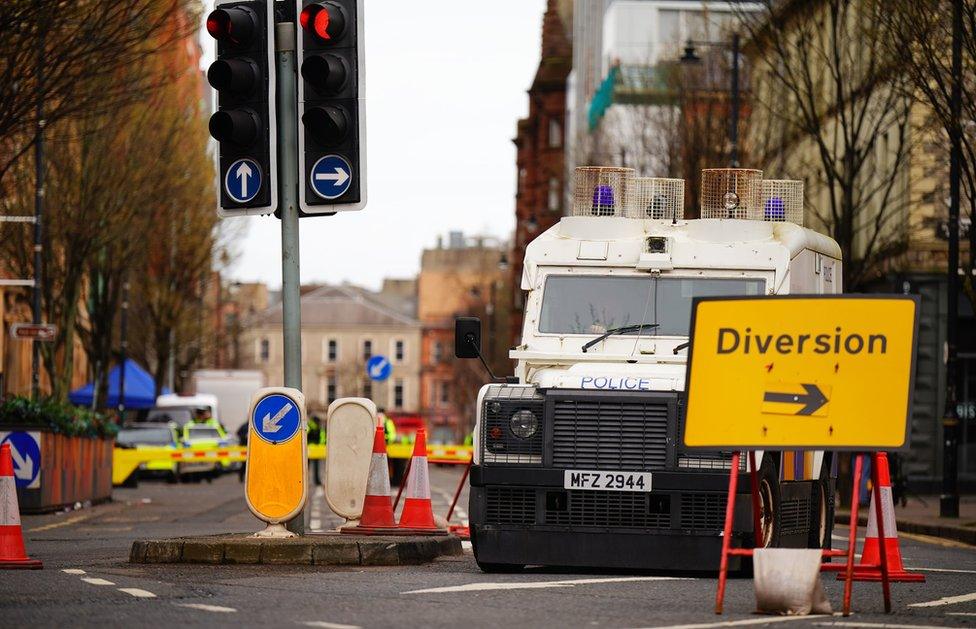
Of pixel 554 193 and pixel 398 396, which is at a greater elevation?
pixel 554 193

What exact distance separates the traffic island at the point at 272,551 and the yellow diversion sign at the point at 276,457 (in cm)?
30

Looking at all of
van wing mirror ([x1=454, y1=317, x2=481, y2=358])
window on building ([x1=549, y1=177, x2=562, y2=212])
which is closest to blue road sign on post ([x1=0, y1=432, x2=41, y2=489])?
van wing mirror ([x1=454, y1=317, x2=481, y2=358])

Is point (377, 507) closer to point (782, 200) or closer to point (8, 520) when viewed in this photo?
point (8, 520)

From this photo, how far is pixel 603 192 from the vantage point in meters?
17.7

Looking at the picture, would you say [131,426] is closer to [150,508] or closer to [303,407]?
[150,508]

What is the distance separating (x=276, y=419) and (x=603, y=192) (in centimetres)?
359

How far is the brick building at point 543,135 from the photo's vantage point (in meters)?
113

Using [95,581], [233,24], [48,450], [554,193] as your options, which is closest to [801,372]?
[95,581]

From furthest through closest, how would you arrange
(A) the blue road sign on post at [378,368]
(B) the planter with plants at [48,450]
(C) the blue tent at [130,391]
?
1. (C) the blue tent at [130,391]
2. (A) the blue road sign on post at [378,368]
3. (B) the planter with plants at [48,450]

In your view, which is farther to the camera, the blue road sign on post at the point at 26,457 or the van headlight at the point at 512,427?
the blue road sign on post at the point at 26,457

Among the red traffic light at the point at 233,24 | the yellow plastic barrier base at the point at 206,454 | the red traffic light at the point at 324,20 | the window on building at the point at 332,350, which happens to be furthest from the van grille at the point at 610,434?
the window on building at the point at 332,350

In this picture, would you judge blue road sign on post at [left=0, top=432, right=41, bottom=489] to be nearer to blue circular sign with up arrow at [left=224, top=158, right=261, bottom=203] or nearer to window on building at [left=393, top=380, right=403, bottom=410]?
blue circular sign with up arrow at [left=224, top=158, right=261, bottom=203]

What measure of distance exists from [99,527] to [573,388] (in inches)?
452

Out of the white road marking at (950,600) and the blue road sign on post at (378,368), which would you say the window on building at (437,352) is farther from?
the white road marking at (950,600)
